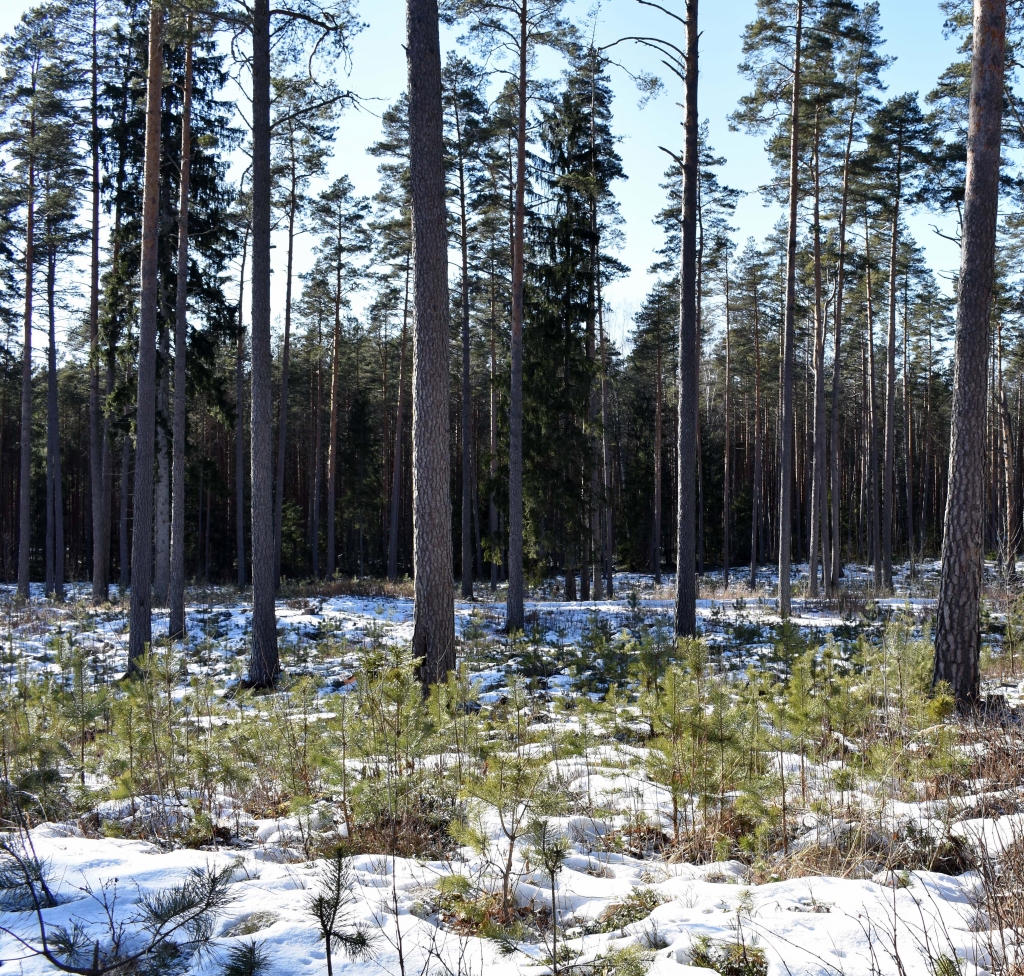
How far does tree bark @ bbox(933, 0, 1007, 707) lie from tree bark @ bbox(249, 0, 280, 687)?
772 cm

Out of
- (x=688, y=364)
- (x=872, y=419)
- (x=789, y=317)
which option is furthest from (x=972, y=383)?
(x=872, y=419)

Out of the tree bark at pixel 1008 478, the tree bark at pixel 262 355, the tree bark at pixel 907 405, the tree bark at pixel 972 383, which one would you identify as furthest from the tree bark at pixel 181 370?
the tree bark at pixel 907 405

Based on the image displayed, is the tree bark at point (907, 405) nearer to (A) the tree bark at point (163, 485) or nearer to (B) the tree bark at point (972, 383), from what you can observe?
(B) the tree bark at point (972, 383)

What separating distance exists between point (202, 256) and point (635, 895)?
1845 cm

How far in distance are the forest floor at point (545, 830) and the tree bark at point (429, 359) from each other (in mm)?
1648

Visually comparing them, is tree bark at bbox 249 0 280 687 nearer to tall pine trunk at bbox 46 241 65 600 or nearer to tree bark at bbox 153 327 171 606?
tree bark at bbox 153 327 171 606

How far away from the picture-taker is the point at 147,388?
1034 cm

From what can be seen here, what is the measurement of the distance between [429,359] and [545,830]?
17.7 ft

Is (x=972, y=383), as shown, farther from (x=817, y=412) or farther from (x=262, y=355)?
(x=817, y=412)

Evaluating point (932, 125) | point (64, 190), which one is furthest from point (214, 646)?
point (932, 125)

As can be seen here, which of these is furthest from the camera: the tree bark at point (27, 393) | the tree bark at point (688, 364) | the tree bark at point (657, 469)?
the tree bark at point (657, 469)

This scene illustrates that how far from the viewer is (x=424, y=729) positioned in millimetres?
4020

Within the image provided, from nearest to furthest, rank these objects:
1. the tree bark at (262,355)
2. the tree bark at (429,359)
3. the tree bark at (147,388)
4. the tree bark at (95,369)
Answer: the tree bark at (429,359) → the tree bark at (262,355) → the tree bark at (147,388) → the tree bark at (95,369)

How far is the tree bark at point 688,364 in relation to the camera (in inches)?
431
